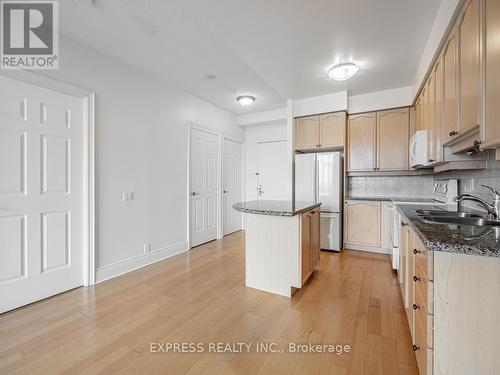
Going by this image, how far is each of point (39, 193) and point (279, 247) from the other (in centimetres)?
240

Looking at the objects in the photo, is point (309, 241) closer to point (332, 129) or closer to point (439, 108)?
point (439, 108)

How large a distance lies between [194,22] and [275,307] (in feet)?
9.10

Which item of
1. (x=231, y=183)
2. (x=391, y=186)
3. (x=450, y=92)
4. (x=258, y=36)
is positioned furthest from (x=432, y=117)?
(x=231, y=183)

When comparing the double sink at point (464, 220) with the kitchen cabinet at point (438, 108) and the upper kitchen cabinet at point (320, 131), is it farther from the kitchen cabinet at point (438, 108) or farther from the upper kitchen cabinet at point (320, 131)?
the upper kitchen cabinet at point (320, 131)

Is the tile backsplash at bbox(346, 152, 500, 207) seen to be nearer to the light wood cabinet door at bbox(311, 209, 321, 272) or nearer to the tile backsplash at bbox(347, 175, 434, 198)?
the tile backsplash at bbox(347, 175, 434, 198)

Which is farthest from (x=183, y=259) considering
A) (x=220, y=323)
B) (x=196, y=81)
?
(x=196, y=81)

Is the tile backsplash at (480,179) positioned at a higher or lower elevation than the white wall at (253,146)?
lower

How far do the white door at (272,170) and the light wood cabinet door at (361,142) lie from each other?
1.53 metres

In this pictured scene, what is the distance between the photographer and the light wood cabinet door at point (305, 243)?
2420 millimetres

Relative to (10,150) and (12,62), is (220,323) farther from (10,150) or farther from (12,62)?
(12,62)

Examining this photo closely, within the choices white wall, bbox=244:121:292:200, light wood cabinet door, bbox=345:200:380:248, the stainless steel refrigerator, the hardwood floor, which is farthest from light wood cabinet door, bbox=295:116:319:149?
the hardwood floor

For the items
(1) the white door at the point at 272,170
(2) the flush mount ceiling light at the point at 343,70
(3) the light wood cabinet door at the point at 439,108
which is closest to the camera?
(3) the light wood cabinet door at the point at 439,108

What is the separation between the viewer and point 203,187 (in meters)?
4.38

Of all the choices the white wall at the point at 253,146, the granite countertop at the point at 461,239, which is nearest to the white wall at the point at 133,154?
the white wall at the point at 253,146
